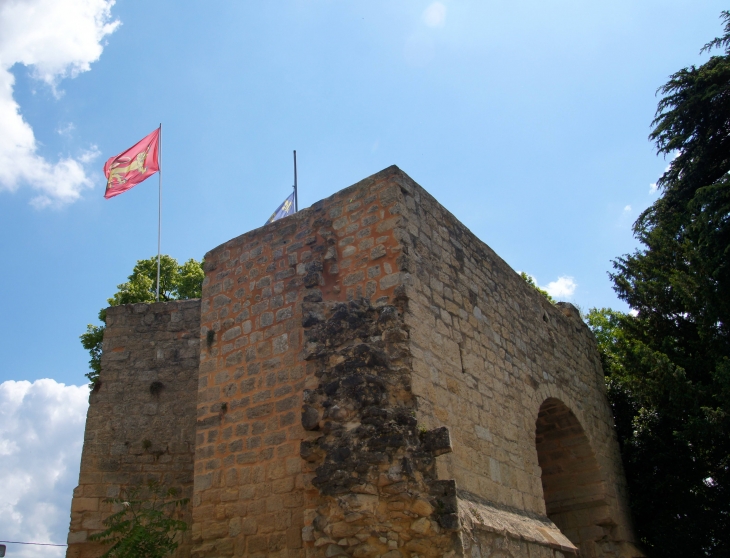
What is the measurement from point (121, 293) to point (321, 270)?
1211cm

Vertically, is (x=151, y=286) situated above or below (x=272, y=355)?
above

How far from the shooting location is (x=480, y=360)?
267 inches

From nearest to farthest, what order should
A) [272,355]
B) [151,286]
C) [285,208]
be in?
1. [272,355]
2. [285,208]
3. [151,286]

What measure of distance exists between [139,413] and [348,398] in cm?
397

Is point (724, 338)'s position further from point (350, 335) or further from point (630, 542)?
point (350, 335)

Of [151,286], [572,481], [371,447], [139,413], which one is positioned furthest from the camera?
[151,286]

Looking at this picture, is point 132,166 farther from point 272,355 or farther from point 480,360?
point 480,360

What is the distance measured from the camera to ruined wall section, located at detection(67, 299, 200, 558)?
7.92m

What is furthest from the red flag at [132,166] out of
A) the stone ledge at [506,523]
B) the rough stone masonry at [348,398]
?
the stone ledge at [506,523]

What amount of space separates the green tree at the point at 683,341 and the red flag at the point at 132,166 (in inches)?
345

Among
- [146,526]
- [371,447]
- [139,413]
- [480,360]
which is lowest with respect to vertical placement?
[146,526]

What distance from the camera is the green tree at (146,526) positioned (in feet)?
20.8

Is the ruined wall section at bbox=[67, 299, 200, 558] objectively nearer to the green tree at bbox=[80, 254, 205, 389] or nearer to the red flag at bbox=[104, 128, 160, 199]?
the red flag at bbox=[104, 128, 160, 199]

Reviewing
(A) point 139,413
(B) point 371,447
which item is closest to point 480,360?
(B) point 371,447
